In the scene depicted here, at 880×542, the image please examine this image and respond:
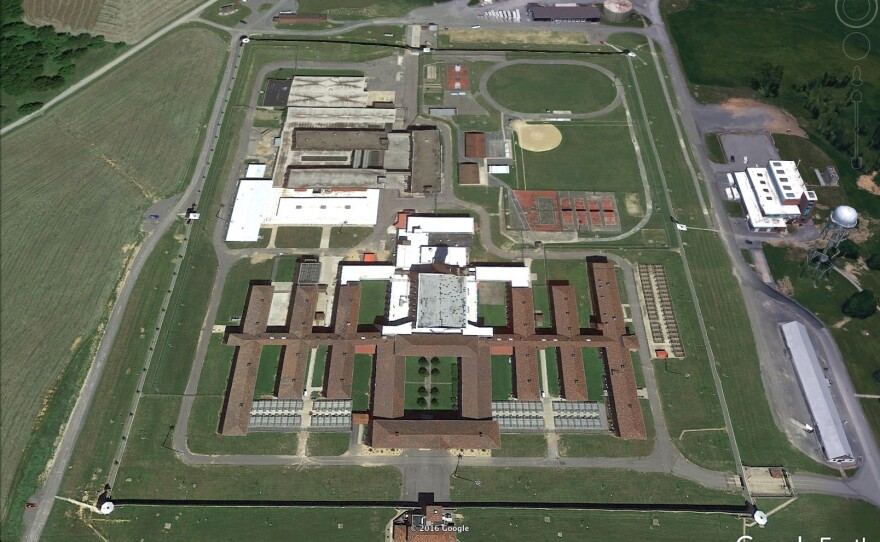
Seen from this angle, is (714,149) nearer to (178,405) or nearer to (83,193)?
(178,405)

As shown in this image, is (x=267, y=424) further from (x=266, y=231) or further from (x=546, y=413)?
(x=546, y=413)

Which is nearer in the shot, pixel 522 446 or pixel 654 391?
pixel 522 446

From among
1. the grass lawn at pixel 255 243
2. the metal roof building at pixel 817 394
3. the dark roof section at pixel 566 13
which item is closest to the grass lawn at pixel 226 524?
the grass lawn at pixel 255 243

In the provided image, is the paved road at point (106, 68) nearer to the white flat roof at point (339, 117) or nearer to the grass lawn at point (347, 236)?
the white flat roof at point (339, 117)

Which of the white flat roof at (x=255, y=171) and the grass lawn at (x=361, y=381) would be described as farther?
the white flat roof at (x=255, y=171)

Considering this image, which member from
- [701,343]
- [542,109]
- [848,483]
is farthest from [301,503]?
[542,109]

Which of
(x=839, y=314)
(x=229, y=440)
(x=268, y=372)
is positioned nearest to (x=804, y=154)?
(x=839, y=314)
